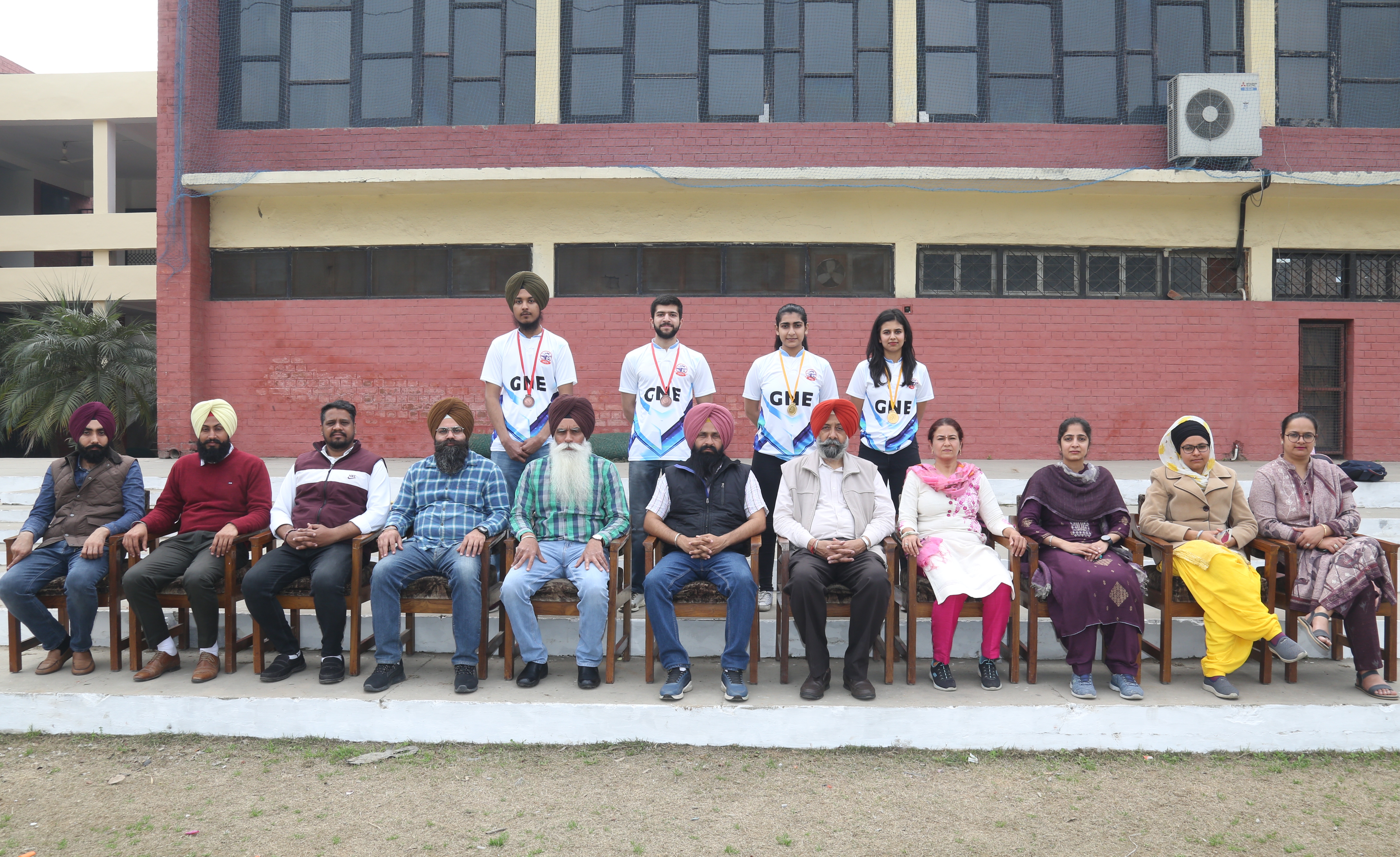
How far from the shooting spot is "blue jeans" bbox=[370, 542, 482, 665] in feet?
13.1

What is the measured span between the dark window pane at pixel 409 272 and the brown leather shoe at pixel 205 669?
7.20m

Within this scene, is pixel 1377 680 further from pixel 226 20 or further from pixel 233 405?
pixel 226 20

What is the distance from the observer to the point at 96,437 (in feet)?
14.7

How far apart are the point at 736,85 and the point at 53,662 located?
29.4 ft

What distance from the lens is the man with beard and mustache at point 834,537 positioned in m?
3.91

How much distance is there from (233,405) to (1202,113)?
1245 cm

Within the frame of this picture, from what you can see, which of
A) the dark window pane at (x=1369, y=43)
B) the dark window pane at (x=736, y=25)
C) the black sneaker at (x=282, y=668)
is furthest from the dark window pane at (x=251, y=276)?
the dark window pane at (x=1369, y=43)

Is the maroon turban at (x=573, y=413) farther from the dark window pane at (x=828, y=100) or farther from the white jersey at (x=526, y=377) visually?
the dark window pane at (x=828, y=100)

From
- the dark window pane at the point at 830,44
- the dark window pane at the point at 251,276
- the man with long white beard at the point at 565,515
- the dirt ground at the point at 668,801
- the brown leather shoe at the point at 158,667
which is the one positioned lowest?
the dirt ground at the point at 668,801

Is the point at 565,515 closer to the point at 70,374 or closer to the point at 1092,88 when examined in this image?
the point at 1092,88

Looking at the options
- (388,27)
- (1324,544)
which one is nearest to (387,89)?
(388,27)

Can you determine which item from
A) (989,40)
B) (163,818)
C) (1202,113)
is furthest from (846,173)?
(163,818)

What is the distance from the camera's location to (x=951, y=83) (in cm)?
1037

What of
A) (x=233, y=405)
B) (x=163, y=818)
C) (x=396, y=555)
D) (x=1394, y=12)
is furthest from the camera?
(x=233, y=405)
